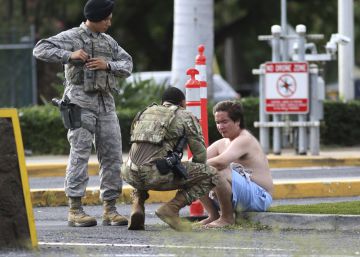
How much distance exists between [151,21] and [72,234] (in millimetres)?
30235

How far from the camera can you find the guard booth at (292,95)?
17.4m

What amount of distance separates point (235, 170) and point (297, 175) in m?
5.12

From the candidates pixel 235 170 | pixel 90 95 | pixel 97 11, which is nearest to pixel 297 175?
pixel 235 170

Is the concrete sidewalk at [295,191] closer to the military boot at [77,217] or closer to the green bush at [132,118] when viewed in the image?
the green bush at [132,118]

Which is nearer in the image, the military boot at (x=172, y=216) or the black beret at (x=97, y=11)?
the military boot at (x=172, y=216)

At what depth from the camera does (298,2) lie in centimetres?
3825

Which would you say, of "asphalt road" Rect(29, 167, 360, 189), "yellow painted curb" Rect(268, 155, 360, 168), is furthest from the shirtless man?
"yellow painted curb" Rect(268, 155, 360, 168)

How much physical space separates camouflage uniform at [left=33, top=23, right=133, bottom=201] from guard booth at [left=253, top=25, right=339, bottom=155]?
285 inches

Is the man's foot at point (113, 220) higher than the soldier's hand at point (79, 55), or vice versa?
the soldier's hand at point (79, 55)

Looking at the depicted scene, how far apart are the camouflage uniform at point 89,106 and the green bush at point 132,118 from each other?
28.0 feet

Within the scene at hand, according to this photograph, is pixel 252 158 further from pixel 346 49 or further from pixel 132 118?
pixel 346 49

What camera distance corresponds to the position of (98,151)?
10.3m

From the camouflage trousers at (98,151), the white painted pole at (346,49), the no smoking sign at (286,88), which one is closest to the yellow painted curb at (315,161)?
the no smoking sign at (286,88)

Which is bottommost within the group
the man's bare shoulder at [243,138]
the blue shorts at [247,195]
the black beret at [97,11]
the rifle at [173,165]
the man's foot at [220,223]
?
the man's foot at [220,223]
